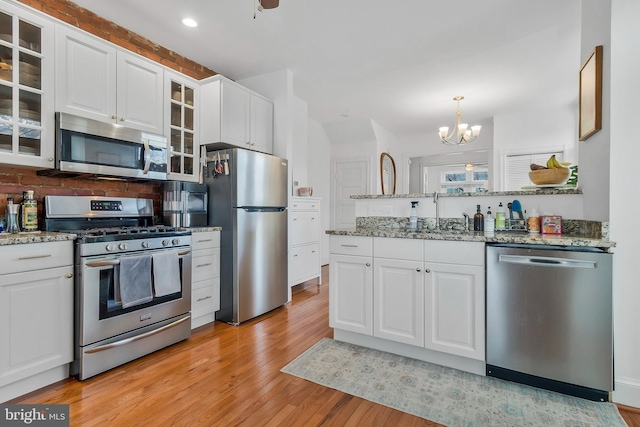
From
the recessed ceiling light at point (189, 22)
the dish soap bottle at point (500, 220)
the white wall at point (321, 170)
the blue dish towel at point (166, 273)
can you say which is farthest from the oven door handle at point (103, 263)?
the white wall at point (321, 170)

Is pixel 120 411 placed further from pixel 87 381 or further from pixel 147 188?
pixel 147 188

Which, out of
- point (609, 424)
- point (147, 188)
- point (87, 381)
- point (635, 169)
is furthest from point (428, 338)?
point (147, 188)

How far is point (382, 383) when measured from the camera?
1.96m

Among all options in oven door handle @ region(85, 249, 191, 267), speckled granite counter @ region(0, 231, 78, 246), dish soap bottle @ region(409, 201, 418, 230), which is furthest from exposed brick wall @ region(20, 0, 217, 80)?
dish soap bottle @ region(409, 201, 418, 230)

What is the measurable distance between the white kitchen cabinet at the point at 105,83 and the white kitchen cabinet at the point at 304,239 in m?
1.75

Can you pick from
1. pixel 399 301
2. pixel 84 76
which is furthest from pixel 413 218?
pixel 84 76

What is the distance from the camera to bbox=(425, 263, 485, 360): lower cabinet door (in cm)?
201

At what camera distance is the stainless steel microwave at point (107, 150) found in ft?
7.08

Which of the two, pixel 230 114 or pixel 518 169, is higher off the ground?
pixel 230 114

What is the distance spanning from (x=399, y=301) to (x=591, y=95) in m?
1.87

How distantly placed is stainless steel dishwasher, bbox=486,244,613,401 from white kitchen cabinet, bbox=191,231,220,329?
7.62ft

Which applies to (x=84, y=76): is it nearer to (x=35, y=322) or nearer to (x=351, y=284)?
(x=35, y=322)

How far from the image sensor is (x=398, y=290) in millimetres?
2260

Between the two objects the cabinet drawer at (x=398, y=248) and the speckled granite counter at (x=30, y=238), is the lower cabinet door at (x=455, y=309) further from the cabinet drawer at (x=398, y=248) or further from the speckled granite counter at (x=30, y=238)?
the speckled granite counter at (x=30, y=238)
